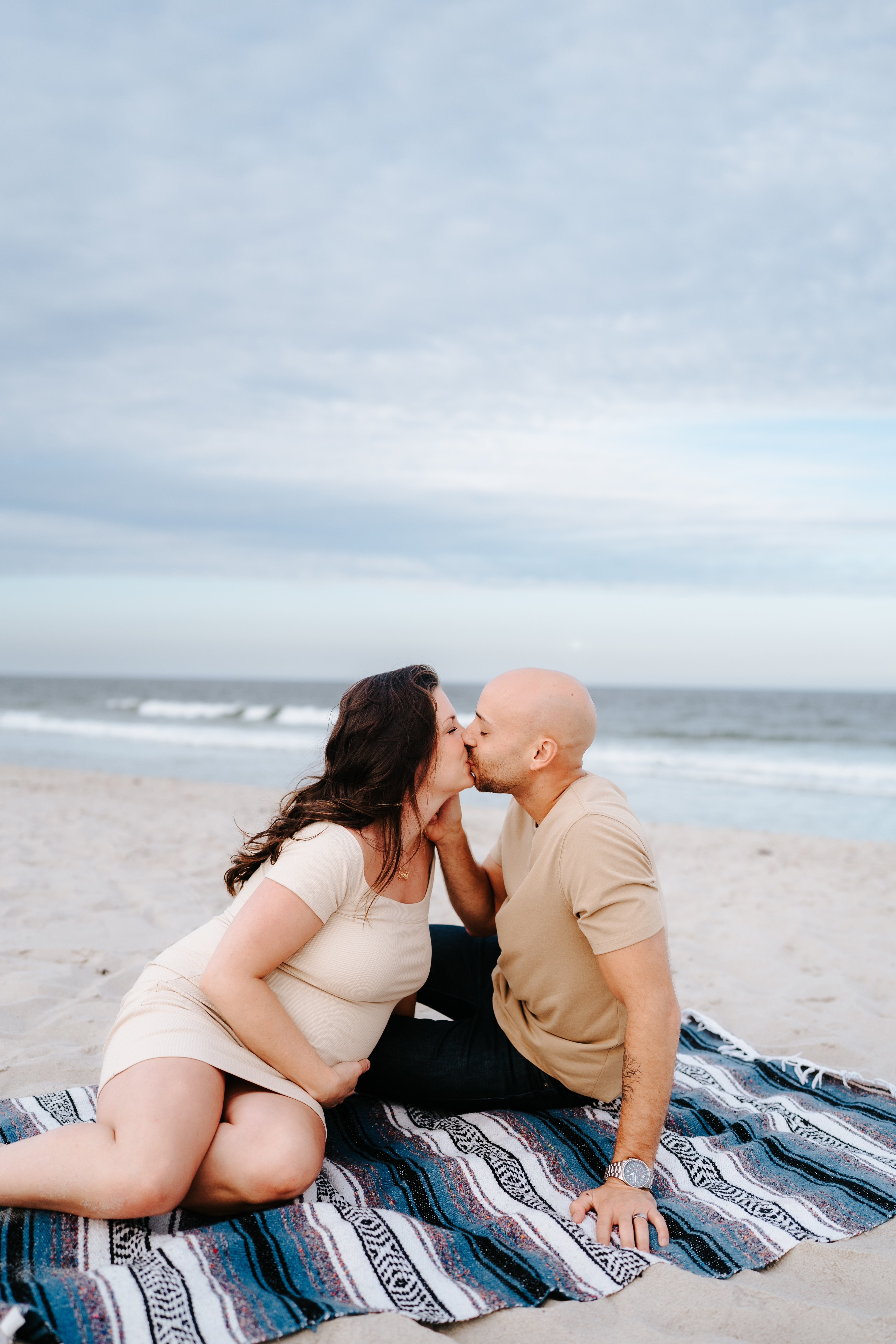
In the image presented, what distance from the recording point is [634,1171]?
2176 mm

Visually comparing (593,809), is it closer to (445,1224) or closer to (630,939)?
(630,939)

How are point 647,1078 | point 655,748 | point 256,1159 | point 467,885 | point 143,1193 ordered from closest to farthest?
1. point 143,1193
2. point 256,1159
3. point 647,1078
4. point 467,885
5. point 655,748

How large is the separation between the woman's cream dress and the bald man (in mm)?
375

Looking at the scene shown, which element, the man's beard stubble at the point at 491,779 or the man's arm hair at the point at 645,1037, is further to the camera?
the man's beard stubble at the point at 491,779

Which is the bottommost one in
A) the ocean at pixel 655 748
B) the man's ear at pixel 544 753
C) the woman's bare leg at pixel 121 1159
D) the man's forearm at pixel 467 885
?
the ocean at pixel 655 748

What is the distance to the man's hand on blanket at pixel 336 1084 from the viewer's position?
2.24 metres

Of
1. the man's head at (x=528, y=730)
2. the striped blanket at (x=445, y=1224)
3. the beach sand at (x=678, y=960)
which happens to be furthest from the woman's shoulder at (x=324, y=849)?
the beach sand at (x=678, y=960)

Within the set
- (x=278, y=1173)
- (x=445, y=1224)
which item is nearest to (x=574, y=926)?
(x=445, y=1224)

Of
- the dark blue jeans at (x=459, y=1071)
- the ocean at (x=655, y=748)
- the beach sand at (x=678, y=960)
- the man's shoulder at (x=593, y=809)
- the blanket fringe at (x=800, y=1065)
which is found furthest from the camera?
the ocean at (x=655, y=748)

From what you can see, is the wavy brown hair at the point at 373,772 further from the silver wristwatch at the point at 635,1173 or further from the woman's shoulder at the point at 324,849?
the silver wristwatch at the point at 635,1173

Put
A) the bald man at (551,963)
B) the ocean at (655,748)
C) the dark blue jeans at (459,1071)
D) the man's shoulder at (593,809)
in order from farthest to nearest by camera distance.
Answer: the ocean at (655,748) < the dark blue jeans at (459,1071) < the man's shoulder at (593,809) < the bald man at (551,963)

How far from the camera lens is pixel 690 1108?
3018 millimetres

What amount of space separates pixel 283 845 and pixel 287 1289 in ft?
3.33

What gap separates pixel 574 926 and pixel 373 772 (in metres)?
0.73
